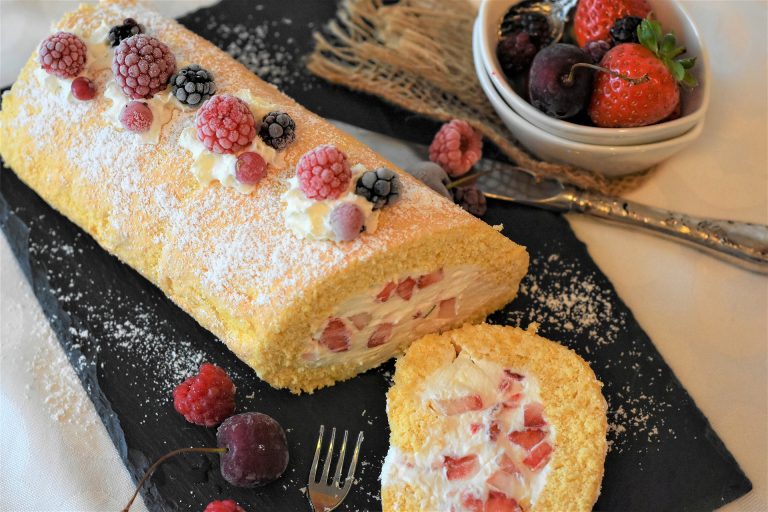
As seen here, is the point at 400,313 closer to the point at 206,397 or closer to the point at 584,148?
the point at 206,397

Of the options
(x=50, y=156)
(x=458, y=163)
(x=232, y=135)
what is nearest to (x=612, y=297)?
(x=458, y=163)

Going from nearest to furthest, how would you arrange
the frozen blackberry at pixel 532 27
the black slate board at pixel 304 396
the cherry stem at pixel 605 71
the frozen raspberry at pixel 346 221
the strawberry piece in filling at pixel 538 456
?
the frozen raspberry at pixel 346 221, the strawberry piece in filling at pixel 538 456, the black slate board at pixel 304 396, the cherry stem at pixel 605 71, the frozen blackberry at pixel 532 27

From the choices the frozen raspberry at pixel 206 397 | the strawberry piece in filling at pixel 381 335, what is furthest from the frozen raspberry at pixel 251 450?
the strawberry piece in filling at pixel 381 335

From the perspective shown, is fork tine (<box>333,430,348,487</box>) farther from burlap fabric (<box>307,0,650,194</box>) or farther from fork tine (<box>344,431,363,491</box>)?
burlap fabric (<box>307,0,650,194</box>)

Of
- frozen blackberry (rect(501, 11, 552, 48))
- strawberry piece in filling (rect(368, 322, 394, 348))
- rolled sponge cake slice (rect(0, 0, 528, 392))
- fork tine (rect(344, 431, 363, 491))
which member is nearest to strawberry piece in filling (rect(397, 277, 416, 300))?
rolled sponge cake slice (rect(0, 0, 528, 392))

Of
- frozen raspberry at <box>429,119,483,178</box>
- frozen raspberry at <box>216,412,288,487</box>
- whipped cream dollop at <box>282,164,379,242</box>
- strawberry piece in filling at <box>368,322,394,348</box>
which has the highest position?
whipped cream dollop at <box>282,164,379,242</box>

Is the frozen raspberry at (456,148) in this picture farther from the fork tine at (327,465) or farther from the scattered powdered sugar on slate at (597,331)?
the fork tine at (327,465)
